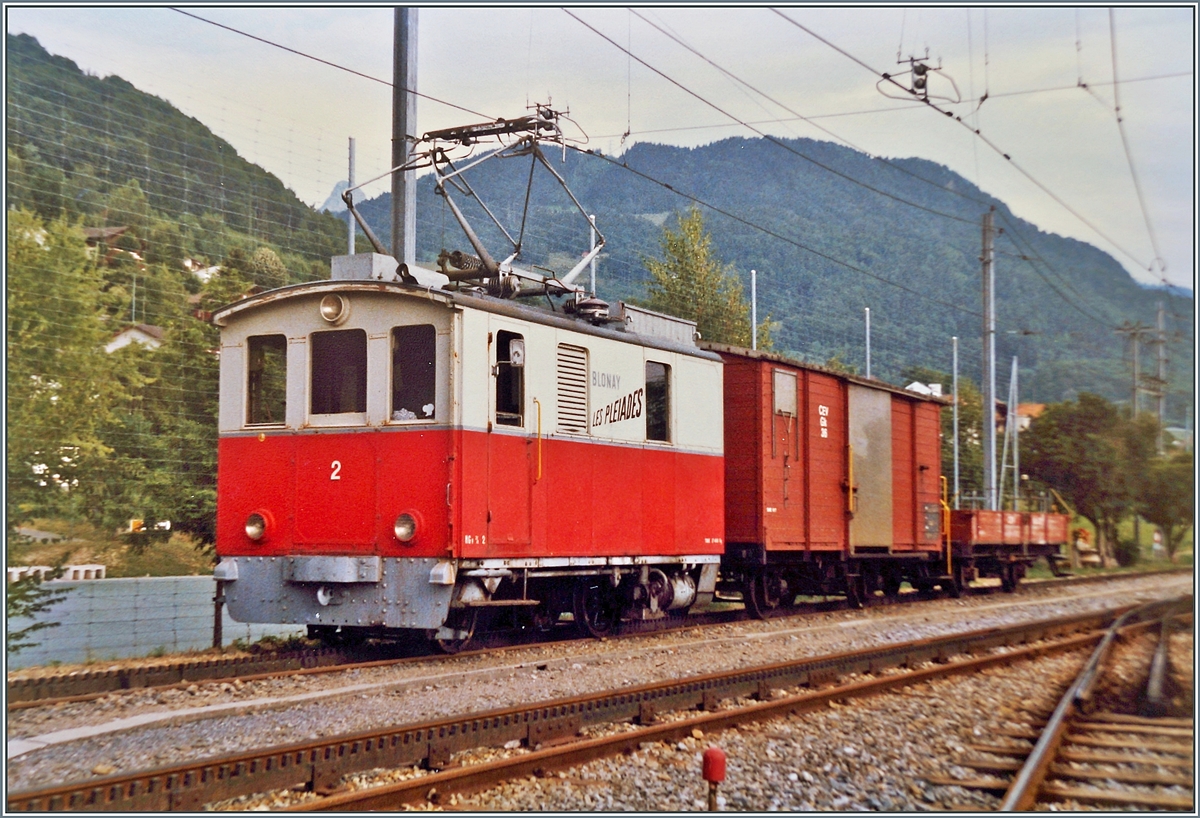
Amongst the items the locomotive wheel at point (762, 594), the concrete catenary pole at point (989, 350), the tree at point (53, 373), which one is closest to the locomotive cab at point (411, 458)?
the tree at point (53, 373)

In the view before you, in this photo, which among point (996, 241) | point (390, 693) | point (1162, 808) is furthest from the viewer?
point (996, 241)

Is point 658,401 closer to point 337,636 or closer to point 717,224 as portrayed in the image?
point 337,636

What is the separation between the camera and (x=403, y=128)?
12352mm

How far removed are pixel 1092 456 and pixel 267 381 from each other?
38.5 ft

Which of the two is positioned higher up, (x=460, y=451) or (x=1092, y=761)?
(x=460, y=451)

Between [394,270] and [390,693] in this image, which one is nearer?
[390,693]

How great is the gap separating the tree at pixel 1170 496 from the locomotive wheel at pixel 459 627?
256 inches

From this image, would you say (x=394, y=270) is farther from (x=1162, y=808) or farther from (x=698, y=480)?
(x=1162, y=808)

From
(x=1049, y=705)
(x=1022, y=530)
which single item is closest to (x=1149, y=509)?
(x=1049, y=705)

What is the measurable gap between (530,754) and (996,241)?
93.1 ft

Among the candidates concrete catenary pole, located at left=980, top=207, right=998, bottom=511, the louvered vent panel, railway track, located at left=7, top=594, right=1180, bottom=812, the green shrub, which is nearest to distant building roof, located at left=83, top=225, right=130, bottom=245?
the louvered vent panel

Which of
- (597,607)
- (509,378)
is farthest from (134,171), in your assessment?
(597,607)

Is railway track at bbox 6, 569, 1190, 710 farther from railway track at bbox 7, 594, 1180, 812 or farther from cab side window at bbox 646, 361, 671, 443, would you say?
railway track at bbox 7, 594, 1180, 812

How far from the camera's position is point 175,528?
11.6 metres
